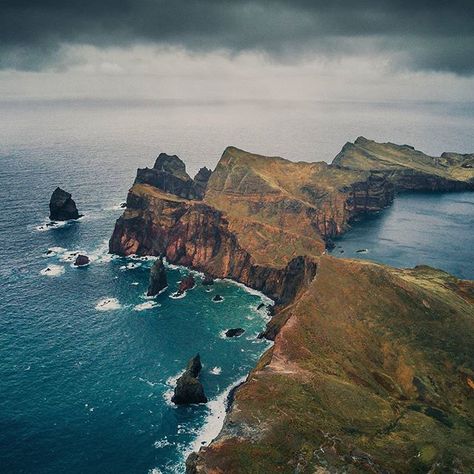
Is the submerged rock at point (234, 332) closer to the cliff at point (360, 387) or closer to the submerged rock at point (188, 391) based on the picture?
the cliff at point (360, 387)

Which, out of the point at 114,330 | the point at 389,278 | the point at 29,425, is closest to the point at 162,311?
the point at 114,330

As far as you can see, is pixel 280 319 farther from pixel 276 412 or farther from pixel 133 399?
pixel 276 412

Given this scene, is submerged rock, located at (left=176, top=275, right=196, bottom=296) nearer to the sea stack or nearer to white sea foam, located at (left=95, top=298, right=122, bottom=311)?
the sea stack

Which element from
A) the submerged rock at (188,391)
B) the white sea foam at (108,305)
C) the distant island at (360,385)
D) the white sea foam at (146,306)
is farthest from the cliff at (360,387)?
the white sea foam at (108,305)

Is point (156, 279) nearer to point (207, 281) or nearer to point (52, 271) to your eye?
point (207, 281)

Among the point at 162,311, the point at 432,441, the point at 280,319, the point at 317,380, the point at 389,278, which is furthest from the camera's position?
the point at 162,311
